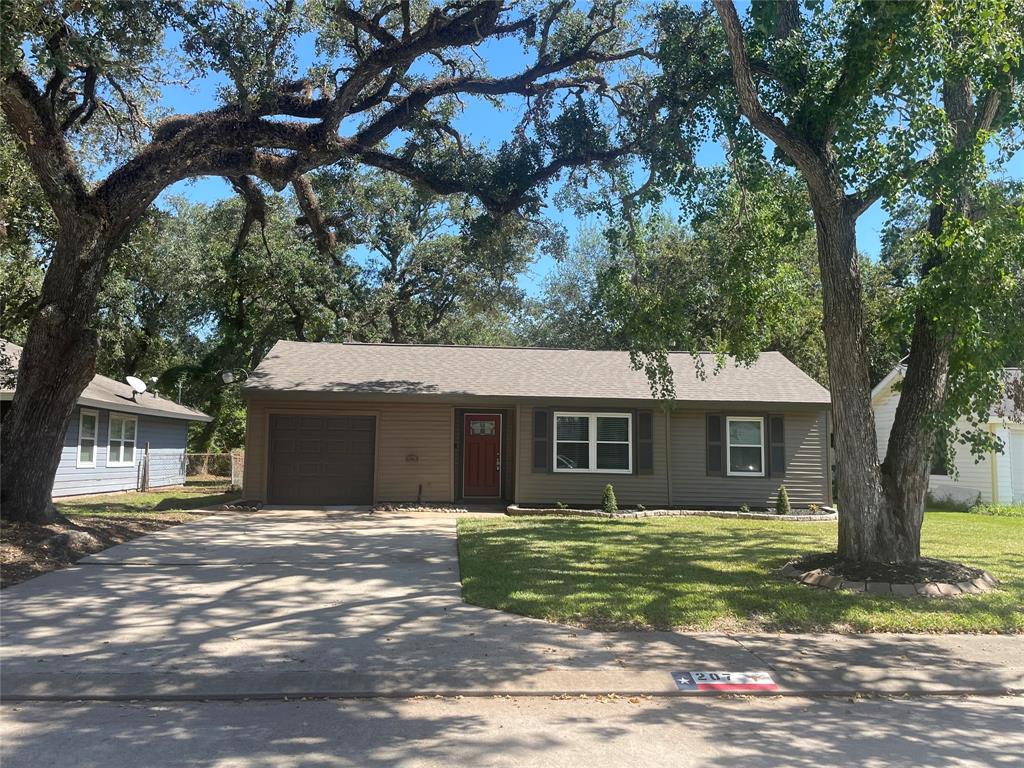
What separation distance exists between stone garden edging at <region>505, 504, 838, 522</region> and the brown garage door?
350cm

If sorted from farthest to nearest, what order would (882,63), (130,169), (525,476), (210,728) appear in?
1. (525,476)
2. (130,169)
3. (882,63)
4. (210,728)

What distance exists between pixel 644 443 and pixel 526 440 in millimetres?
2713

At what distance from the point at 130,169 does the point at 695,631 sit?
1024 cm

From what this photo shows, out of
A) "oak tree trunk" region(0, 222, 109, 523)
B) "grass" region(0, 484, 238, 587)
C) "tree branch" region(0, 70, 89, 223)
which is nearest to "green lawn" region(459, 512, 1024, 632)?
"grass" region(0, 484, 238, 587)

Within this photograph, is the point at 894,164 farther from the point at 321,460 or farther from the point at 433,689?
the point at 321,460

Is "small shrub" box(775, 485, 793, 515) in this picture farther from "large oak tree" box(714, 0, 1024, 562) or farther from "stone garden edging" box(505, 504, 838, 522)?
"large oak tree" box(714, 0, 1024, 562)

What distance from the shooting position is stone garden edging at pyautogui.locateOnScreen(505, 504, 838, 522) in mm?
15375

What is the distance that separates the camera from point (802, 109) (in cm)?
871

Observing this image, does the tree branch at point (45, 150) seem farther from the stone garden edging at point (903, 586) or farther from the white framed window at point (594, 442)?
the stone garden edging at point (903, 586)

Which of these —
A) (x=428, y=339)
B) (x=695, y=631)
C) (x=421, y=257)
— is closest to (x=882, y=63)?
(x=695, y=631)

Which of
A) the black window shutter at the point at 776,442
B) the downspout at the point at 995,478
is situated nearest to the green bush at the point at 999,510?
the downspout at the point at 995,478

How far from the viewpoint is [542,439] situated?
1650cm

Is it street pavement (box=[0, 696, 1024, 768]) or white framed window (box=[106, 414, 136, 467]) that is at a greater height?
white framed window (box=[106, 414, 136, 467])

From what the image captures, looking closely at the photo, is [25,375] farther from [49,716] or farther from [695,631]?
[695,631]
